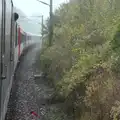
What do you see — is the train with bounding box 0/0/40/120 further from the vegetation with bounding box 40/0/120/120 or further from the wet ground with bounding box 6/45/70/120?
the wet ground with bounding box 6/45/70/120

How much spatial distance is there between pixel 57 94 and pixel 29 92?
2672 mm

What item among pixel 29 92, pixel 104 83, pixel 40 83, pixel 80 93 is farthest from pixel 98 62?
pixel 40 83

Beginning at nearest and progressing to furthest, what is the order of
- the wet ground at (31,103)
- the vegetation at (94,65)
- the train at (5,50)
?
the train at (5,50), the vegetation at (94,65), the wet ground at (31,103)

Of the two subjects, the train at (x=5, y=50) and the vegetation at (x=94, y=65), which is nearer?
the train at (x=5, y=50)

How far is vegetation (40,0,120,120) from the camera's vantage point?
8.11 meters

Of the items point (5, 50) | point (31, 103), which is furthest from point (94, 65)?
point (31, 103)

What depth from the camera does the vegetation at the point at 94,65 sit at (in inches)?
319

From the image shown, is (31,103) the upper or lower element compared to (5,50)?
Answer: lower

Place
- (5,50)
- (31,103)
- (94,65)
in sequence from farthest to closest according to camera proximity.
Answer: (31,103) → (94,65) → (5,50)

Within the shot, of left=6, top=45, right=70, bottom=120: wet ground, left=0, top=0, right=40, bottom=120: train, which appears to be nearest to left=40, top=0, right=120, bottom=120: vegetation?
left=6, top=45, right=70, bottom=120: wet ground

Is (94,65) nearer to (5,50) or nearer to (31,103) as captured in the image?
(5,50)

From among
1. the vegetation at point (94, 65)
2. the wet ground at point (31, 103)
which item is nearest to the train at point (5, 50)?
the vegetation at point (94, 65)

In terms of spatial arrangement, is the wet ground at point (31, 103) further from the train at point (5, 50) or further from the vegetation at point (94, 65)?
the train at point (5, 50)

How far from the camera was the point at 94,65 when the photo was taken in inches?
401
